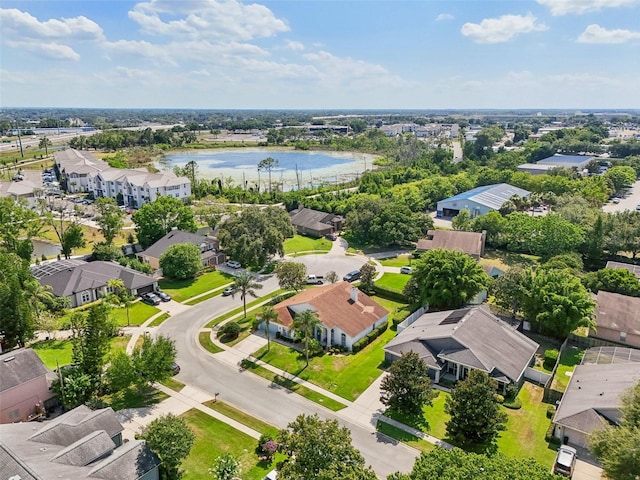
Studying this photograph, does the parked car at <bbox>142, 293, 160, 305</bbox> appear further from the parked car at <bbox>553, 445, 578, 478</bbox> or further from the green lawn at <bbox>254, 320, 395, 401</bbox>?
the parked car at <bbox>553, 445, 578, 478</bbox>

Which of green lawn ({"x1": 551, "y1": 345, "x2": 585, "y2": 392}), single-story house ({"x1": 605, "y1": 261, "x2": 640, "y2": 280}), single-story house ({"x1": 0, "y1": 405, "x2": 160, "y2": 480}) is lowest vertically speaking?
green lawn ({"x1": 551, "y1": 345, "x2": 585, "y2": 392})

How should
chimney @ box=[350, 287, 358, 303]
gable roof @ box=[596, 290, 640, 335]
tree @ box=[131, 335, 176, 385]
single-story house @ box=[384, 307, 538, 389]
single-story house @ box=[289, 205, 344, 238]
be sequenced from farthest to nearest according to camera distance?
single-story house @ box=[289, 205, 344, 238]
chimney @ box=[350, 287, 358, 303]
gable roof @ box=[596, 290, 640, 335]
single-story house @ box=[384, 307, 538, 389]
tree @ box=[131, 335, 176, 385]

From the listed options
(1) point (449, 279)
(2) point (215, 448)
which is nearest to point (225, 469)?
(2) point (215, 448)

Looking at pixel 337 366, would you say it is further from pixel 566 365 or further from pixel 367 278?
pixel 566 365

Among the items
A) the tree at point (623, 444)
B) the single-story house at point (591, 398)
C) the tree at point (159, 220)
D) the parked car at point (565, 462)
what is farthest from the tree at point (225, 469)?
the tree at point (159, 220)

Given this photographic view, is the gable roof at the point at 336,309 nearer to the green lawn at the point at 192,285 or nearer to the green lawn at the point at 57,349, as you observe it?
the green lawn at the point at 192,285

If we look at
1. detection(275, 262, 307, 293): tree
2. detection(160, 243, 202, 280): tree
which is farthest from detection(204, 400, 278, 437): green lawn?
detection(160, 243, 202, 280): tree

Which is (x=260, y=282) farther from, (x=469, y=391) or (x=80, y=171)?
(x=80, y=171)

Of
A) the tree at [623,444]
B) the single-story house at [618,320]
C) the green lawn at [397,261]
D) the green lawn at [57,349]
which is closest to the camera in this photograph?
the tree at [623,444]
